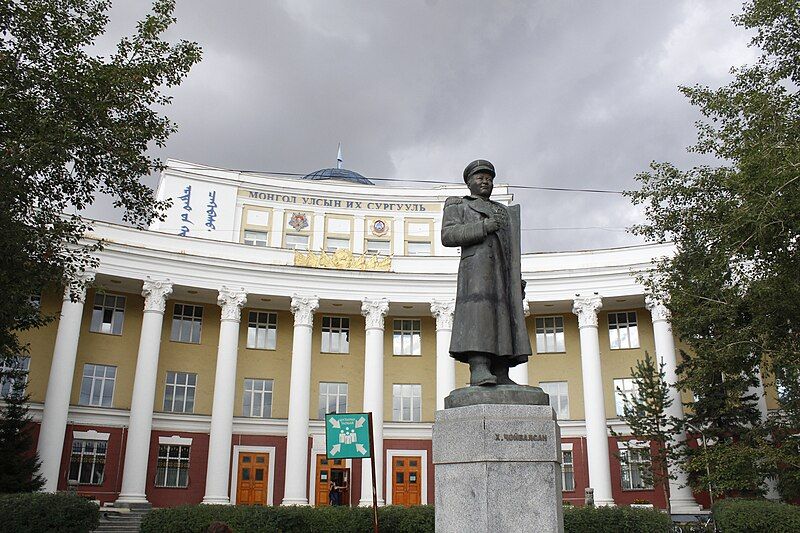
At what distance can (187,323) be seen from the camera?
43.2 metres

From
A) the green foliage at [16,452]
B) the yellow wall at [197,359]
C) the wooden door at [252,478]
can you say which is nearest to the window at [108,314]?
the yellow wall at [197,359]

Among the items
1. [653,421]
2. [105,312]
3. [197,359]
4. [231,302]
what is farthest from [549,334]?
[105,312]

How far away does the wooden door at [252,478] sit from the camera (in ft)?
132

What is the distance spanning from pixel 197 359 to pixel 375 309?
1152 cm

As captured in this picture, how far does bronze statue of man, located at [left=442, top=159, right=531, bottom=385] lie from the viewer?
8.89 metres

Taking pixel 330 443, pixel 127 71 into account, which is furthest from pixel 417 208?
pixel 127 71

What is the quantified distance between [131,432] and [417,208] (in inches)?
997

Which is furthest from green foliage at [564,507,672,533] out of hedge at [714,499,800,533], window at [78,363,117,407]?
window at [78,363,117,407]

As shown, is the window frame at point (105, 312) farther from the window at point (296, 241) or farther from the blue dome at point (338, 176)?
the blue dome at point (338, 176)

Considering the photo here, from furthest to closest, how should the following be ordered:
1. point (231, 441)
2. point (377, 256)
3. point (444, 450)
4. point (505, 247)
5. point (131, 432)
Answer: point (377, 256)
point (231, 441)
point (131, 432)
point (505, 247)
point (444, 450)

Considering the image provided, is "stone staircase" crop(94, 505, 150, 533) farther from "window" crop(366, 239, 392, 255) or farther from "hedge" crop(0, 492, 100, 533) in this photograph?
"window" crop(366, 239, 392, 255)

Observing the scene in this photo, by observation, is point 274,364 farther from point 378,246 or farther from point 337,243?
point 378,246

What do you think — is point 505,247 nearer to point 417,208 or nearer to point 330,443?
point 330,443

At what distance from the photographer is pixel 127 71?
667 inches
